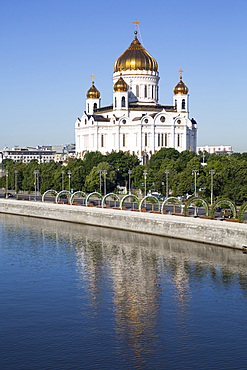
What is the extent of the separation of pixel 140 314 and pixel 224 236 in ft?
69.4

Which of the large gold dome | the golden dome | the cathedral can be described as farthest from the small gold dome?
the golden dome

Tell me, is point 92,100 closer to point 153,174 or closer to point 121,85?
point 121,85

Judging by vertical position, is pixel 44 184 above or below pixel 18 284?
above

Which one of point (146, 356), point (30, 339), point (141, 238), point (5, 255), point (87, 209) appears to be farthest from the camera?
point (87, 209)

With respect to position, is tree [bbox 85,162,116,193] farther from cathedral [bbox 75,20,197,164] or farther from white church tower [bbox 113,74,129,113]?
white church tower [bbox 113,74,129,113]

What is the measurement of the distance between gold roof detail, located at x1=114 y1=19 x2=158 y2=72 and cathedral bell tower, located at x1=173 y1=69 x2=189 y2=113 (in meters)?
6.36

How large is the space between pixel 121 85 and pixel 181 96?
15071 mm

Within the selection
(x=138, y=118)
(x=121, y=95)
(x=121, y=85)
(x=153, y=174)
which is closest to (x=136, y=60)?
(x=121, y=85)

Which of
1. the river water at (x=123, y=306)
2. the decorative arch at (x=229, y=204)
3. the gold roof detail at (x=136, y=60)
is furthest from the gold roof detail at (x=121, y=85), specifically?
the river water at (x=123, y=306)

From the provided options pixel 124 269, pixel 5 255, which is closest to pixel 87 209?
pixel 5 255

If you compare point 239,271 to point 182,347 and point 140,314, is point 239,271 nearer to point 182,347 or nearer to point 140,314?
point 140,314

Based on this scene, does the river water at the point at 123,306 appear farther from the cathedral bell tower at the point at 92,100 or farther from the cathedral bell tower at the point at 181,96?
the cathedral bell tower at the point at 92,100

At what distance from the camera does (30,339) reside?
29516 millimetres

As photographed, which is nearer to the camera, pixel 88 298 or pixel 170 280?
pixel 88 298
